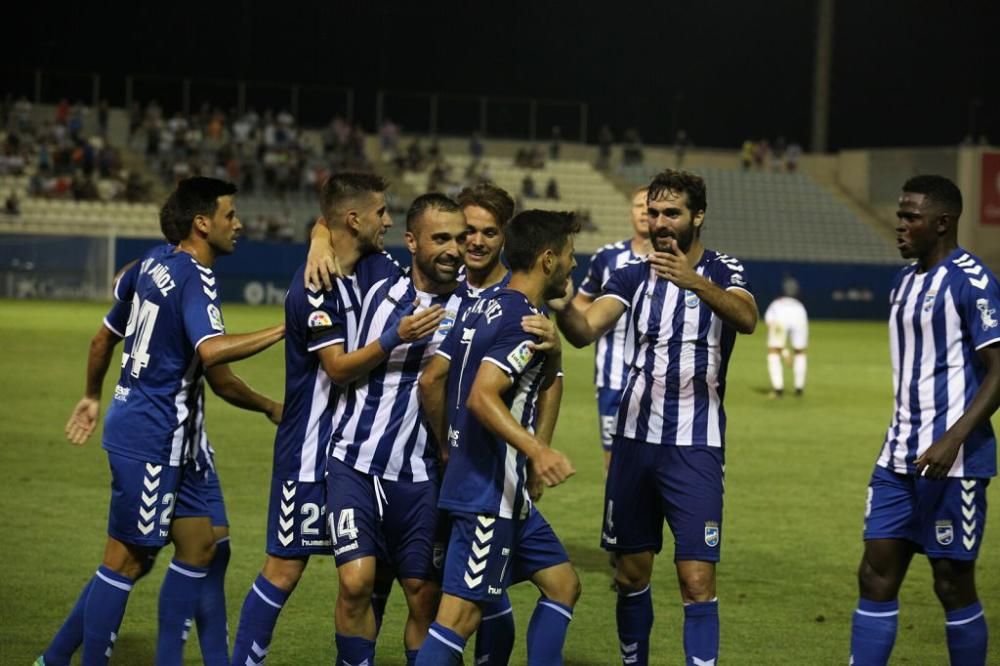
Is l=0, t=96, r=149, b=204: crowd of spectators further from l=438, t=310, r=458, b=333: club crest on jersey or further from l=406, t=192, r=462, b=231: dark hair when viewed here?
l=438, t=310, r=458, b=333: club crest on jersey

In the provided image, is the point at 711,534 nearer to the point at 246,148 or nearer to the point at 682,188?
the point at 682,188

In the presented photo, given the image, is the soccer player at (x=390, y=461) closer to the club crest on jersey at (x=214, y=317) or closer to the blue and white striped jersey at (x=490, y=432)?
the blue and white striped jersey at (x=490, y=432)

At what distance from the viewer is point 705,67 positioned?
57594mm

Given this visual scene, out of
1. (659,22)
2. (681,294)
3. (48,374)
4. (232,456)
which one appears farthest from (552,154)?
(681,294)

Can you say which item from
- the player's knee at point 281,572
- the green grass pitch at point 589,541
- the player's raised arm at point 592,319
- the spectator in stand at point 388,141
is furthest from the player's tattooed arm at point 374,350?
the spectator in stand at point 388,141

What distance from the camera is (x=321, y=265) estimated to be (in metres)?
5.74

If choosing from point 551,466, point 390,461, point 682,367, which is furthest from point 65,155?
point 551,466

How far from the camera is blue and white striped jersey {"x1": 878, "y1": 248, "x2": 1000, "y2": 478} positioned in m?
6.00

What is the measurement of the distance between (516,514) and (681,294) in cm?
140

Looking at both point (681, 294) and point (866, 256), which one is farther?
point (866, 256)

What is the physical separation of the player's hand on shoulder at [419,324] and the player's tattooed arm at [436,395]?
0.20 metres

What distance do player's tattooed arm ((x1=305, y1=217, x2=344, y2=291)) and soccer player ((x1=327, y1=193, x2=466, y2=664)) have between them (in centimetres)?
21

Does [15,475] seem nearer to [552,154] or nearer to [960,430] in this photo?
[960,430]

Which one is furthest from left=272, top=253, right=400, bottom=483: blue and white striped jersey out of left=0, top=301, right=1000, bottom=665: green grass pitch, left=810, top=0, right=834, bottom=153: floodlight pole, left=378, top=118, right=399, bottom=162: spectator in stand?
left=810, top=0, right=834, bottom=153: floodlight pole
